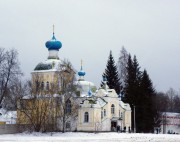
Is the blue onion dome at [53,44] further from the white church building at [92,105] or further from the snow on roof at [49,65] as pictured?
the snow on roof at [49,65]

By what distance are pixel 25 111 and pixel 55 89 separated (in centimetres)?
406

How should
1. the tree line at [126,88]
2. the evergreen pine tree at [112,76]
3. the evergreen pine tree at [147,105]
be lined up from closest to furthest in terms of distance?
1. the tree line at [126,88]
2. the evergreen pine tree at [147,105]
3. the evergreen pine tree at [112,76]

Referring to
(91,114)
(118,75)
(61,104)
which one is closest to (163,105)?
(118,75)

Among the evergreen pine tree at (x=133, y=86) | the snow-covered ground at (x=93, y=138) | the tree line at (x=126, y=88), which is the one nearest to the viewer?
the snow-covered ground at (x=93, y=138)

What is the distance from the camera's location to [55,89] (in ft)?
160

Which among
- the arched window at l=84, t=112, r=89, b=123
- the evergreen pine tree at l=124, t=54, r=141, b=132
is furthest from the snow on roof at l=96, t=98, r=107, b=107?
the evergreen pine tree at l=124, t=54, r=141, b=132

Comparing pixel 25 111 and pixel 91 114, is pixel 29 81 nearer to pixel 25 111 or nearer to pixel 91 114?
pixel 25 111

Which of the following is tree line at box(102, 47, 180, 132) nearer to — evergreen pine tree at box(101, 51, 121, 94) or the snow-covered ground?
evergreen pine tree at box(101, 51, 121, 94)

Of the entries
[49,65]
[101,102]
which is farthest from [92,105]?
[49,65]

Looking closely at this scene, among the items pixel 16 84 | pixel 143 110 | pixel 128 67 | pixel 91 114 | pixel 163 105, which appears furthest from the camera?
pixel 163 105

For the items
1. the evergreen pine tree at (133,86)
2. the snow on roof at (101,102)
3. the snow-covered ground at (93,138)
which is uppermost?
the evergreen pine tree at (133,86)

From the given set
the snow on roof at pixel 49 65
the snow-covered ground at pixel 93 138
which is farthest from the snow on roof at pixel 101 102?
the snow-covered ground at pixel 93 138

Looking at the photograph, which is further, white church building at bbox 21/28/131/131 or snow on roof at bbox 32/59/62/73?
snow on roof at bbox 32/59/62/73

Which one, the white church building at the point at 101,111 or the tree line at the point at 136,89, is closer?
the white church building at the point at 101,111
